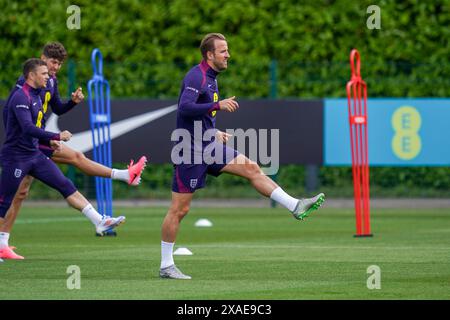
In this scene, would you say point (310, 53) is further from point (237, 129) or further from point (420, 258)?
point (420, 258)

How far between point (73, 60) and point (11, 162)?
12883 millimetres

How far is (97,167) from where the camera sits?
1429 centimetres

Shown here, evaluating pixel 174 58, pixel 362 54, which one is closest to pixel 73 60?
pixel 174 58

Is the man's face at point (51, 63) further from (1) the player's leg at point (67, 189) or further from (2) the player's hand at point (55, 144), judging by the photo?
(1) the player's leg at point (67, 189)

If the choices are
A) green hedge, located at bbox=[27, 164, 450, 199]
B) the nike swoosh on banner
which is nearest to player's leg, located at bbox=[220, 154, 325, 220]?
the nike swoosh on banner

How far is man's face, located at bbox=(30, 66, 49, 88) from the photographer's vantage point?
13.2 m

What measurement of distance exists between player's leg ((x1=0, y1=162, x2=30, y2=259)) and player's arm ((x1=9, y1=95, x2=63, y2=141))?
535mm

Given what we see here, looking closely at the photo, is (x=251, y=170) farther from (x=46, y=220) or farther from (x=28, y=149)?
(x=46, y=220)

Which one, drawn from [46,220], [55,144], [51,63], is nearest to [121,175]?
[55,144]

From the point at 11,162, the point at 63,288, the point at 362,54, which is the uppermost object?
the point at 362,54

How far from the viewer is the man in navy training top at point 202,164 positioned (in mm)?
11188

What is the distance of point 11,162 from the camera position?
13.4 metres

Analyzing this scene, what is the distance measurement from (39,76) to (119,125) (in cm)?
1036

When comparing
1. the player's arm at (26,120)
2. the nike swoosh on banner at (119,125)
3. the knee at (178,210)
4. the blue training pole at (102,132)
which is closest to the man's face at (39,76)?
the player's arm at (26,120)
